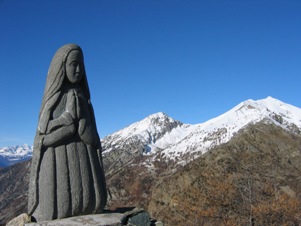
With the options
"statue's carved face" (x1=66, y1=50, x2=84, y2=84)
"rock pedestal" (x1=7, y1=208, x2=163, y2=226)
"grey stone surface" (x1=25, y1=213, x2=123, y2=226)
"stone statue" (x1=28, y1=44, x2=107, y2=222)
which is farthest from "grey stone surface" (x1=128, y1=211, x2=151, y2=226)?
"statue's carved face" (x1=66, y1=50, x2=84, y2=84)

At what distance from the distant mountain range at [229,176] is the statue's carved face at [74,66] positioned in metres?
6.87

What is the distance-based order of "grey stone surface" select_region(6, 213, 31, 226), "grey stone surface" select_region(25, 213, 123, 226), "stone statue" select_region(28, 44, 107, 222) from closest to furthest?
"grey stone surface" select_region(25, 213, 123, 226), "grey stone surface" select_region(6, 213, 31, 226), "stone statue" select_region(28, 44, 107, 222)

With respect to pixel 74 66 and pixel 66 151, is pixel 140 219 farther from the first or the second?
pixel 74 66

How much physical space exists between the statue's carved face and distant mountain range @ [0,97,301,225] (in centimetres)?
687

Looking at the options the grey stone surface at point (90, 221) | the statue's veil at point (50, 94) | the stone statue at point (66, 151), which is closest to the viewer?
the grey stone surface at point (90, 221)

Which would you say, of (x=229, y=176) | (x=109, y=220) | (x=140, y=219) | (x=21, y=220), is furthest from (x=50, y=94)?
(x=229, y=176)

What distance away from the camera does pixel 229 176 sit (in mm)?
26203

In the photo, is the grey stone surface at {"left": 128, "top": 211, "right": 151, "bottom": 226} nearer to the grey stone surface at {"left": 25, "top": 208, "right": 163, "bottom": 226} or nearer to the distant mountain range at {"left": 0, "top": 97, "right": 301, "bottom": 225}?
the grey stone surface at {"left": 25, "top": 208, "right": 163, "bottom": 226}

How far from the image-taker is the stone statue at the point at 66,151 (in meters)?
6.80

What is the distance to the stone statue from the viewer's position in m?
6.80

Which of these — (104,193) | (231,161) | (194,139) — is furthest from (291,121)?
(104,193)

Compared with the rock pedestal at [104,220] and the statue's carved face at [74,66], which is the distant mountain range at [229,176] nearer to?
the rock pedestal at [104,220]

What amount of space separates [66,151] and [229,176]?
20933 millimetres

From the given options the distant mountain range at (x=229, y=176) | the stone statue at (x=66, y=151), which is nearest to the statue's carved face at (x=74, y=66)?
the stone statue at (x=66, y=151)
